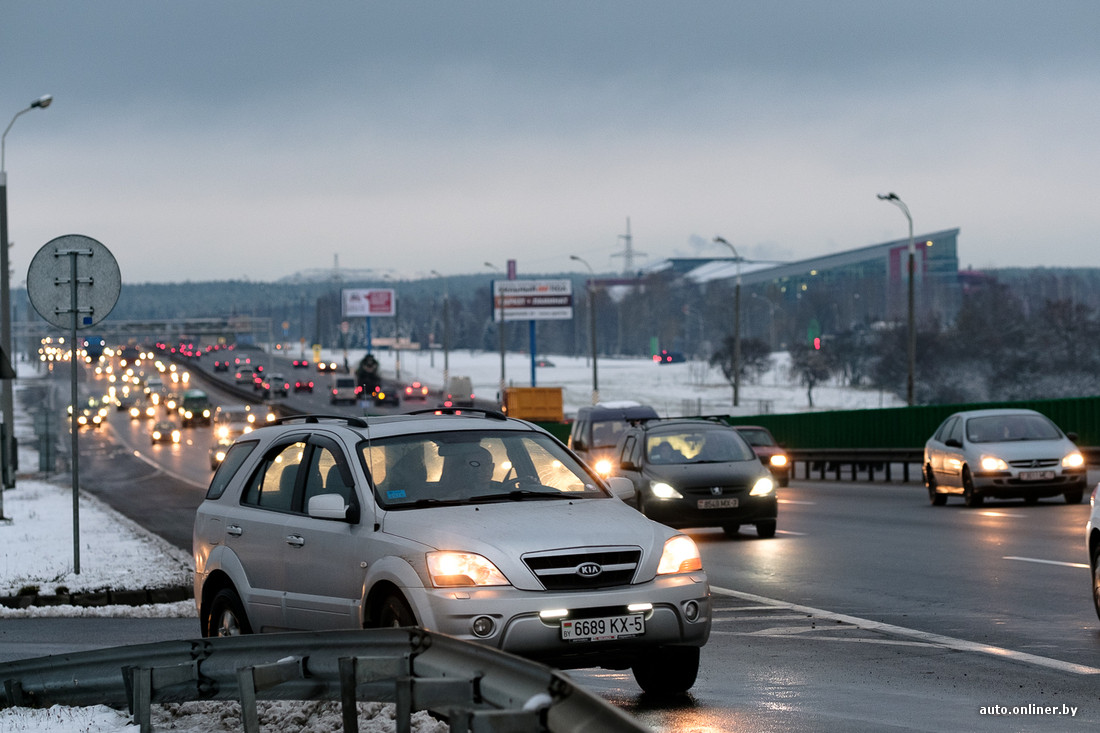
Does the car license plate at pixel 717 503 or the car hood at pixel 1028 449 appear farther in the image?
the car hood at pixel 1028 449

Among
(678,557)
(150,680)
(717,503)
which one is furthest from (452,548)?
(717,503)

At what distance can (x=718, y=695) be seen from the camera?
28.4 feet

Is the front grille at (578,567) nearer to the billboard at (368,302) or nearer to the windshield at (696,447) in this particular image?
the windshield at (696,447)

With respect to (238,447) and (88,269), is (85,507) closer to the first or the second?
(88,269)

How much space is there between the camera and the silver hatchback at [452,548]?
7.77 m

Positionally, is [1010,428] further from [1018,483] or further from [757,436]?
[757,436]

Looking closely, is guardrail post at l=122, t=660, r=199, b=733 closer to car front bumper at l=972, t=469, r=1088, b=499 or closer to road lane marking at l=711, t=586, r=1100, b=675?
road lane marking at l=711, t=586, r=1100, b=675

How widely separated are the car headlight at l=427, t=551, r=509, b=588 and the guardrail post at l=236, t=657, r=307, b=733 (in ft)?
4.26

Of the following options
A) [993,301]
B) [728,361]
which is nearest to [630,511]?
[728,361]

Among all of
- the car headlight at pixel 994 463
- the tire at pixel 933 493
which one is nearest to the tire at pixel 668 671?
the car headlight at pixel 994 463

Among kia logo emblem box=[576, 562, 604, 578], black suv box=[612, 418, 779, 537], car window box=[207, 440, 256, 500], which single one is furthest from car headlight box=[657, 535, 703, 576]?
black suv box=[612, 418, 779, 537]

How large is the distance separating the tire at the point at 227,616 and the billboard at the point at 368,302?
150099 mm

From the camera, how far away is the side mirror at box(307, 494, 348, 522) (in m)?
8.54

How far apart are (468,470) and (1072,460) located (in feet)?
58.7
